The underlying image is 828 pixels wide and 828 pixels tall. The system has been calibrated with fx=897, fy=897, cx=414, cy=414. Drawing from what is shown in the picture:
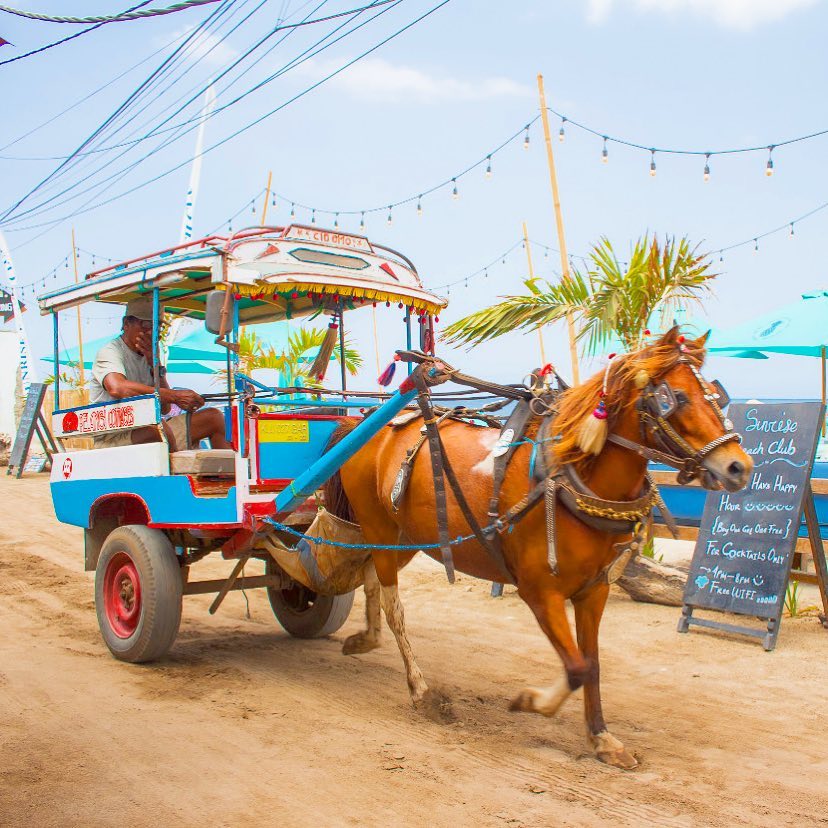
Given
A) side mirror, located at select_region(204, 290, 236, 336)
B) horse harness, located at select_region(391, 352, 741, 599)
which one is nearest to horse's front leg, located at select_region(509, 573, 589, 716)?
horse harness, located at select_region(391, 352, 741, 599)

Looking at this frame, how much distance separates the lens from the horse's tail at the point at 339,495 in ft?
19.0

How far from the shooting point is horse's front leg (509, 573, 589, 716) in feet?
13.8

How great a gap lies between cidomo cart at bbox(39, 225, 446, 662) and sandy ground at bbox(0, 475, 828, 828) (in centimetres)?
53

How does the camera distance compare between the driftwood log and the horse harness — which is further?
the driftwood log

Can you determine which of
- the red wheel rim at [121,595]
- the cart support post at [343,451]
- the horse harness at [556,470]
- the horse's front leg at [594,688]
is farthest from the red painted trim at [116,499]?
the horse's front leg at [594,688]

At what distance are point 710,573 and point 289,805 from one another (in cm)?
437

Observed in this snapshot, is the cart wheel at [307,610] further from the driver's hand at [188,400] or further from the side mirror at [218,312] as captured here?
the side mirror at [218,312]

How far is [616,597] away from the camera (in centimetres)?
812

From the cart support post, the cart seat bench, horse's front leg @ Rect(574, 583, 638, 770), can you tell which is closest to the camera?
horse's front leg @ Rect(574, 583, 638, 770)

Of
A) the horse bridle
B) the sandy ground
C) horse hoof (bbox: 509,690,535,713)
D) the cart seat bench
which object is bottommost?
the sandy ground

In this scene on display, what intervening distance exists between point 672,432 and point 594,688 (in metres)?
1.32

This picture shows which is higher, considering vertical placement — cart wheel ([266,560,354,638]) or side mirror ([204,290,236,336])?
side mirror ([204,290,236,336])

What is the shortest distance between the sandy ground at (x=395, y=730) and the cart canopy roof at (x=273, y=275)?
245 centimetres

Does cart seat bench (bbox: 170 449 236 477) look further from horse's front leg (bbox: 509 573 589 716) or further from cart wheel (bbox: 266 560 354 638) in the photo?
horse's front leg (bbox: 509 573 589 716)
